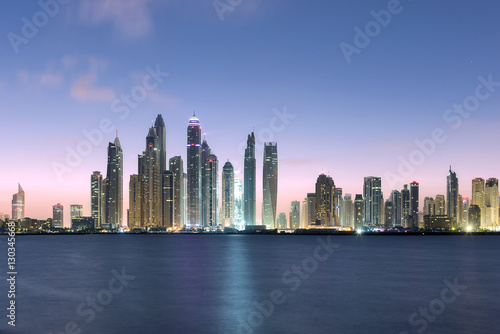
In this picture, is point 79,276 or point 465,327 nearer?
point 465,327

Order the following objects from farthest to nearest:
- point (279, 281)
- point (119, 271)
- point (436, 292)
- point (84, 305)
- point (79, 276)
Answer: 1. point (119, 271)
2. point (79, 276)
3. point (279, 281)
4. point (436, 292)
5. point (84, 305)

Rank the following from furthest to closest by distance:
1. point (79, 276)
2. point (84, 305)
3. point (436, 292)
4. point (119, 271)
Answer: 1. point (119, 271)
2. point (79, 276)
3. point (436, 292)
4. point (84, 305)

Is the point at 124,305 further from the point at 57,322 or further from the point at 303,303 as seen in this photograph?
the point at 303,303

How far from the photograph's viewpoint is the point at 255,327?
33406 mm

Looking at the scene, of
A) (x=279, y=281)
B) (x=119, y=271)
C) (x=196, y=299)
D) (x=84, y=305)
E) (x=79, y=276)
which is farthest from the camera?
(x=119, y=271)

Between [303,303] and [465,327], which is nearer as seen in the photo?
[465,327]

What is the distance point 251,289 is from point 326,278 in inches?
511

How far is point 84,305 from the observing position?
41.4 metres

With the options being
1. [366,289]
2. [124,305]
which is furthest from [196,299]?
[366,289]

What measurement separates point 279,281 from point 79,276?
1066 inches

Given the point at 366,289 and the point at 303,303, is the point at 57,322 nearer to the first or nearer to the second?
the point at 303,303

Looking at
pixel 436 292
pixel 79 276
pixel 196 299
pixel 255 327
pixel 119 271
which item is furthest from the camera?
pixel 119 271

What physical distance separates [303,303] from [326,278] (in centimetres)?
1985

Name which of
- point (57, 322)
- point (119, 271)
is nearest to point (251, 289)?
point (57, 322)
